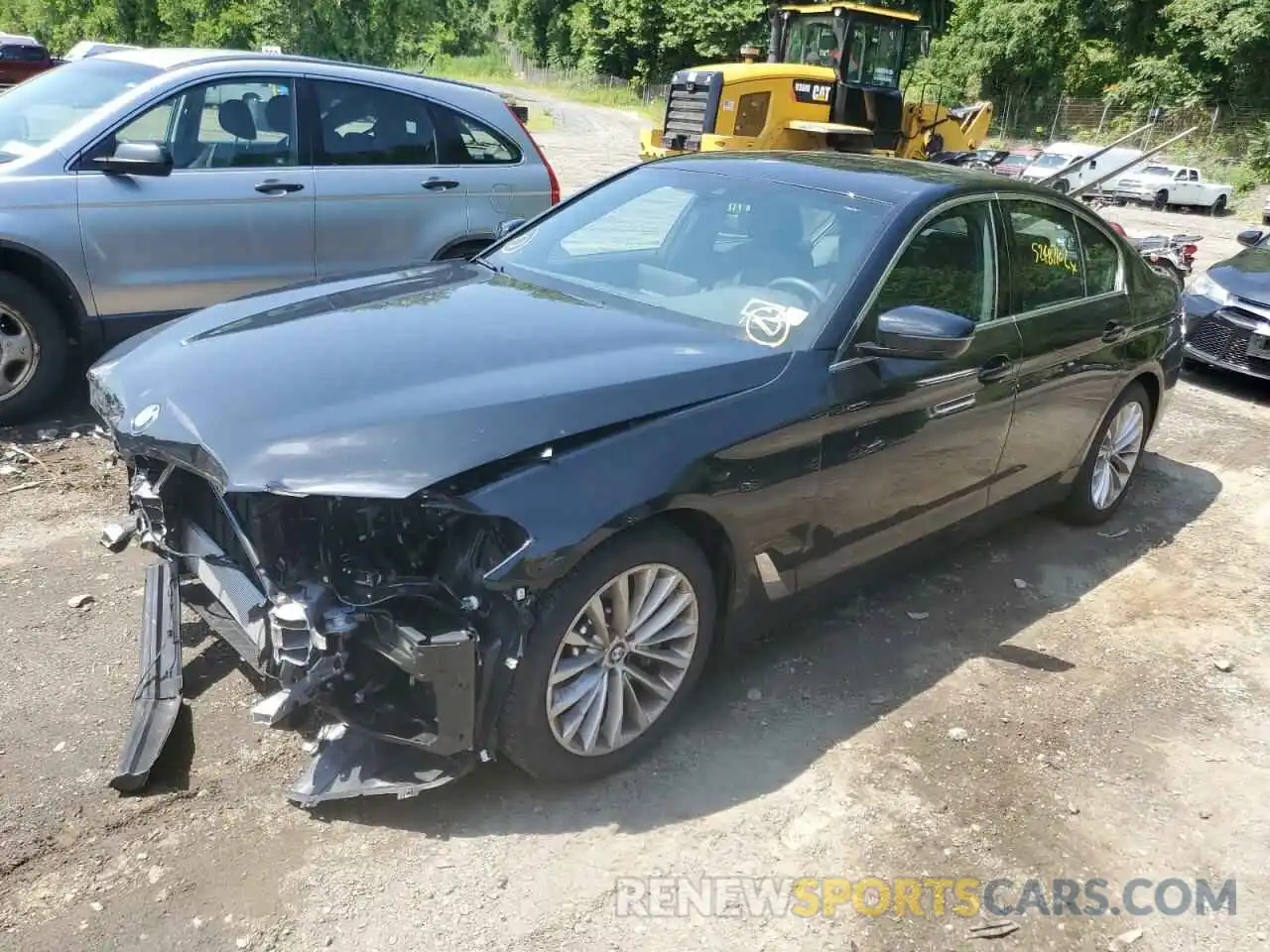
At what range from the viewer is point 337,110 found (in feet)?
19.7

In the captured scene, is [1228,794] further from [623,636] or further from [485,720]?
[485,720]

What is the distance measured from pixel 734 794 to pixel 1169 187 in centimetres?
3147

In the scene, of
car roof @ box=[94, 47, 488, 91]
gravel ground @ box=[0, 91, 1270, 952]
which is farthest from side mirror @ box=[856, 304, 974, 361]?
car roof @ box=[94, 47, 488, 91]

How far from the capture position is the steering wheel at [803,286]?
349 centimetres

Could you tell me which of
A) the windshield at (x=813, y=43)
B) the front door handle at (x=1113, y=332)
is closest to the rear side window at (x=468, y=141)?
the front door handle at (x=1113, y=332)

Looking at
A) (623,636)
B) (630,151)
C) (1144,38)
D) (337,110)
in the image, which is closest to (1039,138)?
(1144,38)

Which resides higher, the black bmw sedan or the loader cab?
the loader cab

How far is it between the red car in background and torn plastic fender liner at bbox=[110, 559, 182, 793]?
22.4m

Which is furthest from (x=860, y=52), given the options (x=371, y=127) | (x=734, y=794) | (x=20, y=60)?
(x=20, y=60)

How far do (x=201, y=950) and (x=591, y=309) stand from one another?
2223mm

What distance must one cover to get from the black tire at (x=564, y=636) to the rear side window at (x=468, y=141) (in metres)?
4.22

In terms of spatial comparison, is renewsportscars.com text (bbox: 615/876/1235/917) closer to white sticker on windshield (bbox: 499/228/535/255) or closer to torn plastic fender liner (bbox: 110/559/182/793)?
torn plastic fender liner (bbox: 110/559/182/793)

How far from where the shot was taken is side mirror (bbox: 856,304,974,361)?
10.9 ft

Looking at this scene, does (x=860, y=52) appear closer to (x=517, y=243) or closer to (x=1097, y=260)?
(x=1097, y=260)
